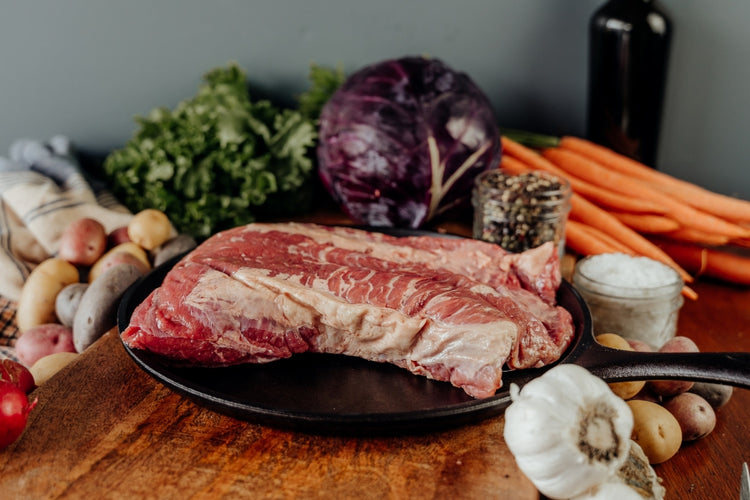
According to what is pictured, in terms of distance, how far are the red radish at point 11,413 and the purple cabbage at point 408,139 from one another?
4.31ft

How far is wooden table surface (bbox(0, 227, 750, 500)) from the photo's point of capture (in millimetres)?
1164

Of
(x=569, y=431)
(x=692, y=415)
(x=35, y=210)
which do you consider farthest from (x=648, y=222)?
(x=35, y=210)

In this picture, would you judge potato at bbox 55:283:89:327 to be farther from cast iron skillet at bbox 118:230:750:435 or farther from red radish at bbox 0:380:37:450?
red radish at bbox 0:380:37:450

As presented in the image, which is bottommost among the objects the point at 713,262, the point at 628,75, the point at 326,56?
the point at 713,262

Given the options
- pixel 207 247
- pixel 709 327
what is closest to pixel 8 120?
pixel 207 247

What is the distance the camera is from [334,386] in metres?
1.42

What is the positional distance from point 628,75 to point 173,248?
1.69 metres

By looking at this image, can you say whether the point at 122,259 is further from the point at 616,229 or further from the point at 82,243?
the point at 616,229

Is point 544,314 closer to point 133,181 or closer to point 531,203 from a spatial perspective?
point 531,203

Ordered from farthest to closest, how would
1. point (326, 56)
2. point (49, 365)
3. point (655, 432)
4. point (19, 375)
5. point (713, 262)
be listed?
point (326, 56), point (713, 262), point (49, 365), point (19, 375), point (655, 432)

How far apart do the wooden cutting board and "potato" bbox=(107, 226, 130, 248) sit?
90 cm

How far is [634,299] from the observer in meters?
1.75

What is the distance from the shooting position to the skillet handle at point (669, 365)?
1.20 metres

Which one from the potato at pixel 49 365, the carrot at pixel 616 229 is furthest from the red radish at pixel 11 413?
the carrot at pixel 616 229
